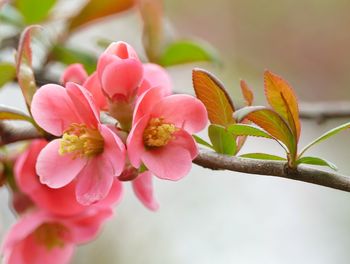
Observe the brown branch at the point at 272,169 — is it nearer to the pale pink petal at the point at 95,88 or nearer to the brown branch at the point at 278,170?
the brown branch at the point at 278,170

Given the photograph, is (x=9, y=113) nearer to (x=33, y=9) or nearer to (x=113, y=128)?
(x=113, y=128)

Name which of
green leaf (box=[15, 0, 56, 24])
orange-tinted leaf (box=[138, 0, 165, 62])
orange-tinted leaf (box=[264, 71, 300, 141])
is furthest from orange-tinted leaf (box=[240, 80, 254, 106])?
green leaf (box=[15, 0, 56, 24])

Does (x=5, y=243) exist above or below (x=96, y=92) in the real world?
below

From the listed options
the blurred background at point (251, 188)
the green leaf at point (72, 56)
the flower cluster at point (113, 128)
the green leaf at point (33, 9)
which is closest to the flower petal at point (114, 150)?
the flower cluster at point (113, 128)

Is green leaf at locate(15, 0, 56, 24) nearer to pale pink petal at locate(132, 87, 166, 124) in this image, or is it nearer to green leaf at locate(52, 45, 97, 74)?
green leaf at locate(52, 45, 97, 74)

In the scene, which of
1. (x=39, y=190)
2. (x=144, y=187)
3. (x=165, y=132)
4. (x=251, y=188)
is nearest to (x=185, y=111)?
(x=165, y=132)

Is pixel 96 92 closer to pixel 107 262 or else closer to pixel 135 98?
pixel 135 98

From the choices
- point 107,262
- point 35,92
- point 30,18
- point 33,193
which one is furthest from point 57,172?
point 107,262
